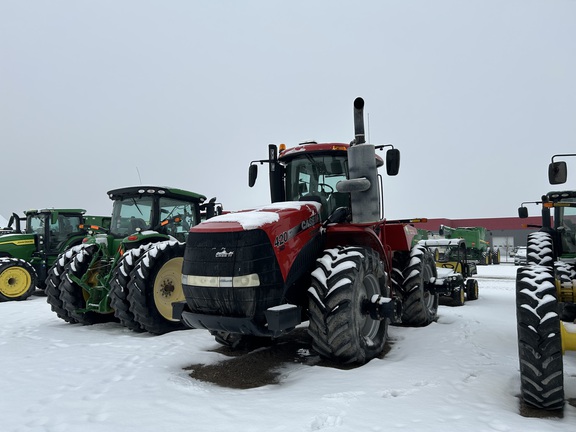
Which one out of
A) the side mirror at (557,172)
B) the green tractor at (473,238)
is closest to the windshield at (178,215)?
the side mirror at (557,172)

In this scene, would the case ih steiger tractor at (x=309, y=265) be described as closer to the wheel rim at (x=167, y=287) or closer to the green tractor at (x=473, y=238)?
the wheel rim at (x=167, y=287)

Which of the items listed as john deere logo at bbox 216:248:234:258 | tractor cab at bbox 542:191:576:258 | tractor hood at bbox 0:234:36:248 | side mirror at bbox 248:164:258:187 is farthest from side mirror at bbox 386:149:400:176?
tractor hood at bbox 0:234:36:248

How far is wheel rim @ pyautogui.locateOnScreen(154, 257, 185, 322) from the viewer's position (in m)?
6.95

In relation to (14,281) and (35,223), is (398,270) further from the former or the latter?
(35,223)

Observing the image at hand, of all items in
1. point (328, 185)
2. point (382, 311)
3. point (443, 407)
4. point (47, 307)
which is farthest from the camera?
point (47, 307)

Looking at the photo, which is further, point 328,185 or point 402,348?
point 328,185

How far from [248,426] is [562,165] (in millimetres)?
4054

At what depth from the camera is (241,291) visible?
4207 mm

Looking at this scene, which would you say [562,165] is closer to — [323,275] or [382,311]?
[382,311]

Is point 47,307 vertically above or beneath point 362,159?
beneath

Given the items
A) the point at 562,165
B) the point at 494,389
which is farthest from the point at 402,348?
the point at 562,165

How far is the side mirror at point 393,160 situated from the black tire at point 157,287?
354cm

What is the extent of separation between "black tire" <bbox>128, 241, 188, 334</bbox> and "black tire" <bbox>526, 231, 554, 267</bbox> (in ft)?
15.9

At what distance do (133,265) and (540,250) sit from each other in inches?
232
